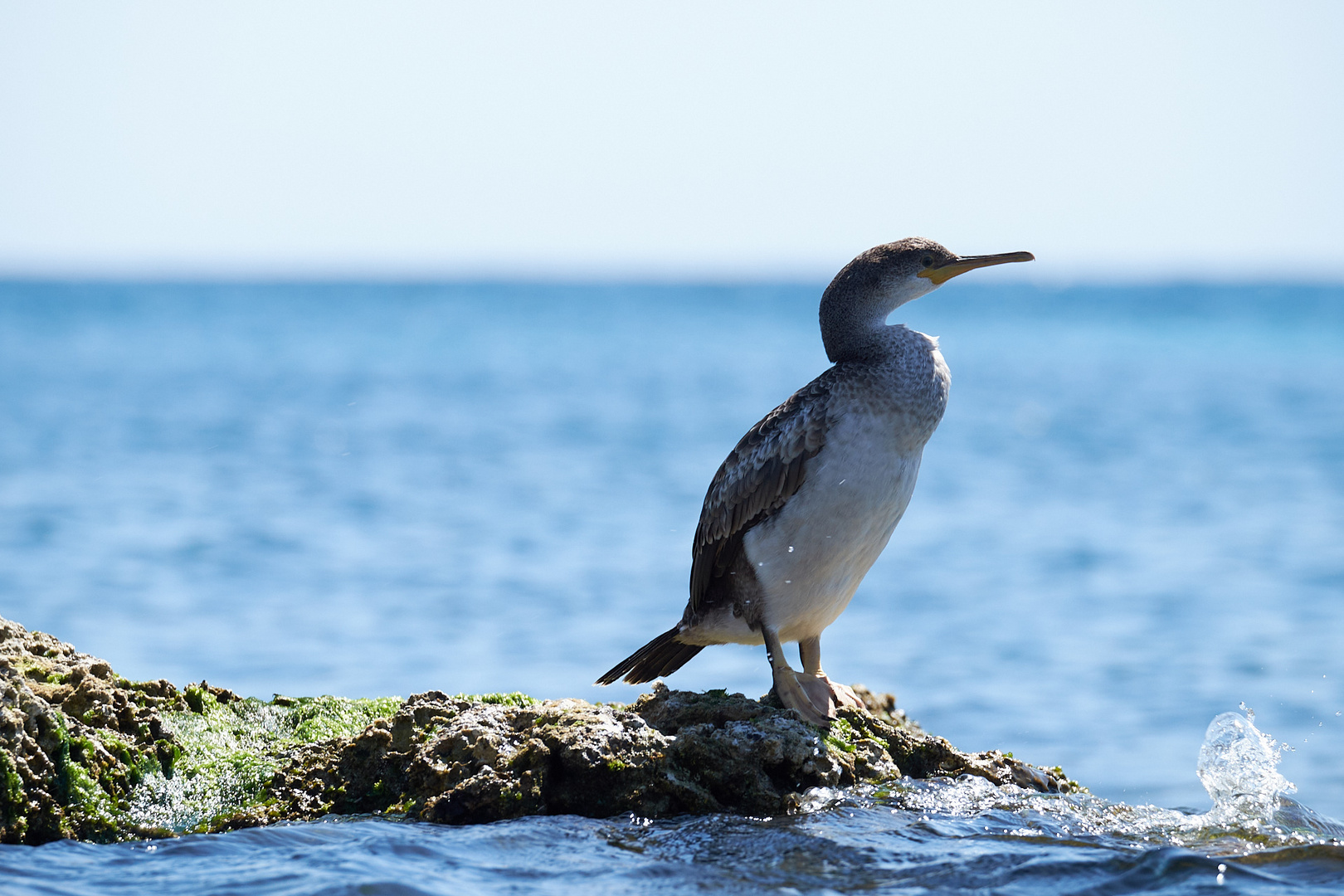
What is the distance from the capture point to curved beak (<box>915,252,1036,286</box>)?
479 centimetres

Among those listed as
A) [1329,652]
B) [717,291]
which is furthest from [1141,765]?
[717,291]

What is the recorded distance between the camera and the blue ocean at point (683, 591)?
3.40m

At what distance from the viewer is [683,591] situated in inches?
473

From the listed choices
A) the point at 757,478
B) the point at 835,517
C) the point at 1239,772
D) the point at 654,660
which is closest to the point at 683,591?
the point at 654,660

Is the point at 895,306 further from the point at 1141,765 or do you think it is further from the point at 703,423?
the point at 703,423

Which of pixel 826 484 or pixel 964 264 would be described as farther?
pixel 964 264

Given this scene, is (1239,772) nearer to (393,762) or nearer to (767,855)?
(767,855)

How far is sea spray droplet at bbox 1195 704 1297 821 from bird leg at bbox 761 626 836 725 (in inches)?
49.7

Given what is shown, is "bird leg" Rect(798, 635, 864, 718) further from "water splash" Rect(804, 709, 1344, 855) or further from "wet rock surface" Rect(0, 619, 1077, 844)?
"water splash" Rect(804, 709, 1344, 855)

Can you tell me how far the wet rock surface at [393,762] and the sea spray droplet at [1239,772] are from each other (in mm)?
632

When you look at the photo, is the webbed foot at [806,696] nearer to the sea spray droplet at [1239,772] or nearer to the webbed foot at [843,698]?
the webbed foot at [843,698]

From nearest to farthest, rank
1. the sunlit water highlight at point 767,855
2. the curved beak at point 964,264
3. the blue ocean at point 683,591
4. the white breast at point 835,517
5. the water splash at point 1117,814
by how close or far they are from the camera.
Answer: the sunlit water highlight at point 767,855 < the blue ocean at point 683,591 < the water splash at point 1117,814 < the white breast at point 835,517 < the curved beak at point 964,264

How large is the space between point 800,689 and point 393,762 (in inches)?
56.0

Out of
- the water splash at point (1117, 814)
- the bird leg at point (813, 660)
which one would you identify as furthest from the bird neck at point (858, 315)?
the water splash at point (1117, 814)
